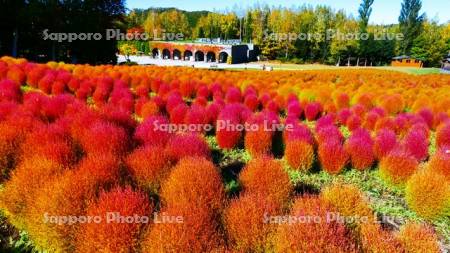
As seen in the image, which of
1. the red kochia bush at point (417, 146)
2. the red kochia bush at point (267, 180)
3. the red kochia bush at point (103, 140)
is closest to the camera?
the red kochia bush at point (267, 180)

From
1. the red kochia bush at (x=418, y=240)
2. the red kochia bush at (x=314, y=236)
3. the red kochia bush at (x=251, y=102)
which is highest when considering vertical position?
the red kochia bush at (x=251, y=102)

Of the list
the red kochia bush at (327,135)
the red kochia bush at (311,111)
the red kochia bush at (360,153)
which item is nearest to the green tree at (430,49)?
the red kochia bush at (311,111)

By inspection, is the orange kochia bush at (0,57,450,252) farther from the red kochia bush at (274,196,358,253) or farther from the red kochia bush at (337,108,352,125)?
the red kochia bush at (337,108,352,125)

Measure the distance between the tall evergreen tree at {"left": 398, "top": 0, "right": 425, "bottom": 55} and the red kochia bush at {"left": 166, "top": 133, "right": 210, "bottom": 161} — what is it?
212 ft

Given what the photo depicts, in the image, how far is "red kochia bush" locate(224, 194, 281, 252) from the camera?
145 inches

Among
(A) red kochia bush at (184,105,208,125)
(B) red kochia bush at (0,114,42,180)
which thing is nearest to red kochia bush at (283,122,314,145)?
(A) red kochia bush at (184,105,208,125)

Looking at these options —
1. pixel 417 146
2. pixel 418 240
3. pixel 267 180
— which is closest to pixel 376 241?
pixel 418 240

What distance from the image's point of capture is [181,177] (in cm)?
456

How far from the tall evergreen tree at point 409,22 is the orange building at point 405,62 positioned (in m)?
4.61

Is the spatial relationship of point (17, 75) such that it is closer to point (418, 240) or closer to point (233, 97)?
point (233, 97)

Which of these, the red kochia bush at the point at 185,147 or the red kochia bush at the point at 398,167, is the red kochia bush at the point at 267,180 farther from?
the red kochia bush at the point at 398,167

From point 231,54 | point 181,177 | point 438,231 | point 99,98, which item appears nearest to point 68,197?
point 181,177

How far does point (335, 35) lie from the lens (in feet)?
185

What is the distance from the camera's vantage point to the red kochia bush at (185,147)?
18.6 ft
